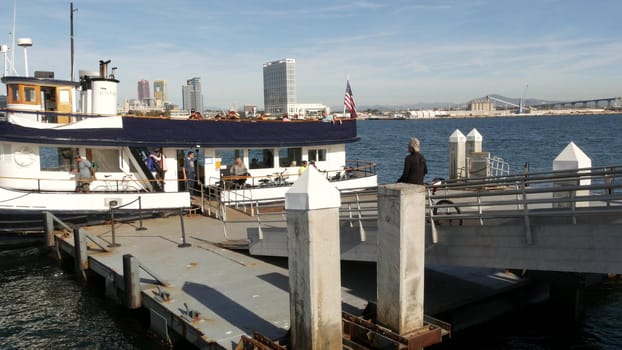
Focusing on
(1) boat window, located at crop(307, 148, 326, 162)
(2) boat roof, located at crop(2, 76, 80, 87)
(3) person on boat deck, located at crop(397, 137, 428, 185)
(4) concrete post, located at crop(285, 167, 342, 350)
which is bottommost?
(4) concrete post, located at crop(285, 167, 342, 350)

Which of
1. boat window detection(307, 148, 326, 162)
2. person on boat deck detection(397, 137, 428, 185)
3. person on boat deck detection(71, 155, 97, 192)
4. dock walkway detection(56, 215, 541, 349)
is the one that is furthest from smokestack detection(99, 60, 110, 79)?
person on boat deck detection(397, 137, 428, 185)

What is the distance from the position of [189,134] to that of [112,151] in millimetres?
2858

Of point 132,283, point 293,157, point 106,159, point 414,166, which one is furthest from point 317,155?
point 414,166

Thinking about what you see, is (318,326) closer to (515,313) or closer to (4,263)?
(515,313)

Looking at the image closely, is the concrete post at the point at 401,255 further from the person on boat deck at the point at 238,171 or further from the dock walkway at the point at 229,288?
the person on boat deck at the point at 238,171

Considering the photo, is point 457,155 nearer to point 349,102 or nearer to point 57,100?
point 349,102

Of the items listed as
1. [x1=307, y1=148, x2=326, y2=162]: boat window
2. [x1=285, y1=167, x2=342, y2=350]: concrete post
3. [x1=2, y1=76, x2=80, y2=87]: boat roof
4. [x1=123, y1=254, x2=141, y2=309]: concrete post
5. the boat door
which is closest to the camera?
[x1=285, y1=167, x2=342, y2=350]: concrete post

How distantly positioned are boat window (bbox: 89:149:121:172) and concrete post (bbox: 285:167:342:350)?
1396 cm

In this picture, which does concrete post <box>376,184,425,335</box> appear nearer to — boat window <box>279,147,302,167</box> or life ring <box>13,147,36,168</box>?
life ring <box>13,147,36,168</box>

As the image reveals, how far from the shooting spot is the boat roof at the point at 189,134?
59.8 ft

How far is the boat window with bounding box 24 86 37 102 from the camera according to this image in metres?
19.6

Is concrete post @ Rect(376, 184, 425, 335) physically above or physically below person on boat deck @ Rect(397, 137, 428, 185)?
below

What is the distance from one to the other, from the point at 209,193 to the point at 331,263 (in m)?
12.5

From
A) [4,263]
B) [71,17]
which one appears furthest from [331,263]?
[71,17]
